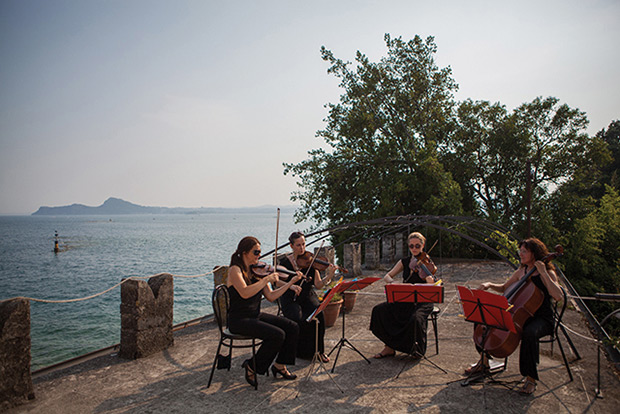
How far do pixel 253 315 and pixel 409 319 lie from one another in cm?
182

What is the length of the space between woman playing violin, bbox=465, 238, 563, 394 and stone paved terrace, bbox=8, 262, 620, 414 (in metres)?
0.21

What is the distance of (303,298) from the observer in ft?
18.1

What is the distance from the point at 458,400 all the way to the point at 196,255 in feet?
159

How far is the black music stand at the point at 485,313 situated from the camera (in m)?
4.07

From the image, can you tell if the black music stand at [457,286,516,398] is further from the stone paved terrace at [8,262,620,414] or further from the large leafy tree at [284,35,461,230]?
the large leafy tree at [284,35,461,230]

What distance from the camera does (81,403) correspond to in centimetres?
417

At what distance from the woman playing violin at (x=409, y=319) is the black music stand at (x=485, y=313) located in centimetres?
74

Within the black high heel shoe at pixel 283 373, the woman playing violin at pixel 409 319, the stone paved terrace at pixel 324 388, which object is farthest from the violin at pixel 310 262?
the black high heel shoe at pixel 283 373

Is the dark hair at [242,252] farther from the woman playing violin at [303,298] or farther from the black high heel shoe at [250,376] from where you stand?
the black high heel shoe at [250,376]

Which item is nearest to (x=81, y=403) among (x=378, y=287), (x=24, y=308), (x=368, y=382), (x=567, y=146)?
(x=24, y=308)

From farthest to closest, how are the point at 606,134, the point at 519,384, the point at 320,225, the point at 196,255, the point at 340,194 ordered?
the point at 196,255
the point at 606,134
the point at 320,225
the point at 340,194
the point at 519,384

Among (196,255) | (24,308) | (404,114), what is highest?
(404,114)

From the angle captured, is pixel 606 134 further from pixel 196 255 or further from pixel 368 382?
pixel 196 255

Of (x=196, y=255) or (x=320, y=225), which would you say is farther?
(x=196, y=255)
